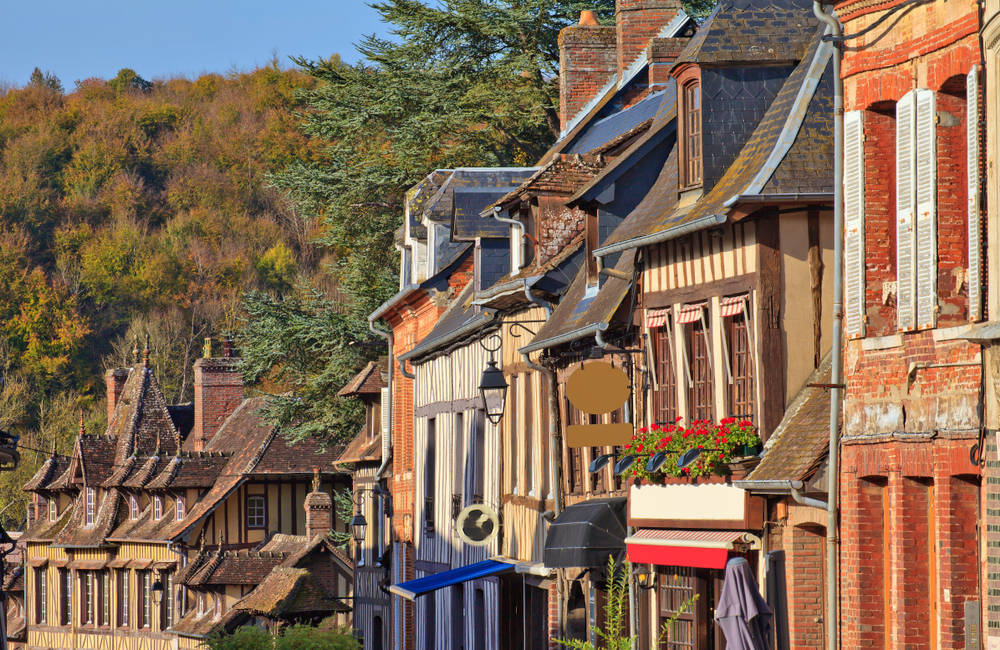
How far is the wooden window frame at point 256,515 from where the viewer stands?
39.9 m

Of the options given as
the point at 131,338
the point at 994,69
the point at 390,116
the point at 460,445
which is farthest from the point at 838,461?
the point at 131,338

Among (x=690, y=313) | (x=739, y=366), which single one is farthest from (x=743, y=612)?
(x=690, y=313)

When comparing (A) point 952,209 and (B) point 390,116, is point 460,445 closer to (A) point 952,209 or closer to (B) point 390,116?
(B) point 390,116

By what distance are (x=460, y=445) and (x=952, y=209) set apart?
44.1ft

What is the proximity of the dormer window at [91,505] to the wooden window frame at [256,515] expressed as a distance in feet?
25.9

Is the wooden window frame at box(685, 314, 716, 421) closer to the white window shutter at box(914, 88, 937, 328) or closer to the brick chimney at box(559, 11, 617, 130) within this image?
the white window shutter at box(914, 88, 937, 328)

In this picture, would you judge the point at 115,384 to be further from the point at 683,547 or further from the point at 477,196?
the point at 683,547

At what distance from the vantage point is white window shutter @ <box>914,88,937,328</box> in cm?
1024

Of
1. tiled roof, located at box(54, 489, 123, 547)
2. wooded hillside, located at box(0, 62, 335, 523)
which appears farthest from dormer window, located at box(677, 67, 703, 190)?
wooded hillside, located at box(0, 62, 335, 523)

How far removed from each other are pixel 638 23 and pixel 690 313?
31.6 ft

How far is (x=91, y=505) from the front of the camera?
46094mm

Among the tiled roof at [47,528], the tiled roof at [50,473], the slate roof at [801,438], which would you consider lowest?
the tiled roof at [47,528]

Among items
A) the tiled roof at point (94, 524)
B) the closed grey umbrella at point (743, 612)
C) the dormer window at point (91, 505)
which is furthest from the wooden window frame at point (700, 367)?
the dormer window at point (91, 505)

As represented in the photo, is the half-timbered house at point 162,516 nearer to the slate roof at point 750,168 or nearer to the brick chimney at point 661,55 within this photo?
the brick chimney at point 661,55
